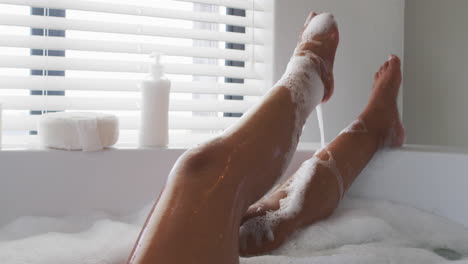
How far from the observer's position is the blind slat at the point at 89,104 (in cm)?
113

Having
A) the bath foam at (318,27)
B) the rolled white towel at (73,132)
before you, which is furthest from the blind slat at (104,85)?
the bath foam at (318,27)

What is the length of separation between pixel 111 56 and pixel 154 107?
36 centimetres

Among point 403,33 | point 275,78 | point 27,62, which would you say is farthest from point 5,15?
point 403,33

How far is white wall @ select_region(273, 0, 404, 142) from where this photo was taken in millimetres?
1364

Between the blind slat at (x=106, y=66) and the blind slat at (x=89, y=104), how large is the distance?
3.2 inches

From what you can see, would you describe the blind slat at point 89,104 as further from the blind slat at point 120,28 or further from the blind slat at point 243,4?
the blind slat at point 243,4

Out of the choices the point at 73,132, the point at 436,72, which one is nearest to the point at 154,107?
the point at 73,132

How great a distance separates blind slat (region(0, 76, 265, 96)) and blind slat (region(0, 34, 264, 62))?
0.08 metres

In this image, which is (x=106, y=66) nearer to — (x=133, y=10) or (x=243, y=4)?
(x=133, y=10)

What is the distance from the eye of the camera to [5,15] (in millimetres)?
1103

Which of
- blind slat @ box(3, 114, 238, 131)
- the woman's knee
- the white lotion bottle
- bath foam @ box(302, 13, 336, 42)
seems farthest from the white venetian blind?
the woman's knee

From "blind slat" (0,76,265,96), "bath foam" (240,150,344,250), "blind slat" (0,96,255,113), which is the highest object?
"blind slat" (0,76,265,96)

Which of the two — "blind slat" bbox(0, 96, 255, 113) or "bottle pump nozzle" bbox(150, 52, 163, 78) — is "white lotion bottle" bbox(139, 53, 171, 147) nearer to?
"bottle pump nozzle" bbox(150, 52, 163, 78)

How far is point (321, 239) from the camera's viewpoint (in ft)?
2.70
